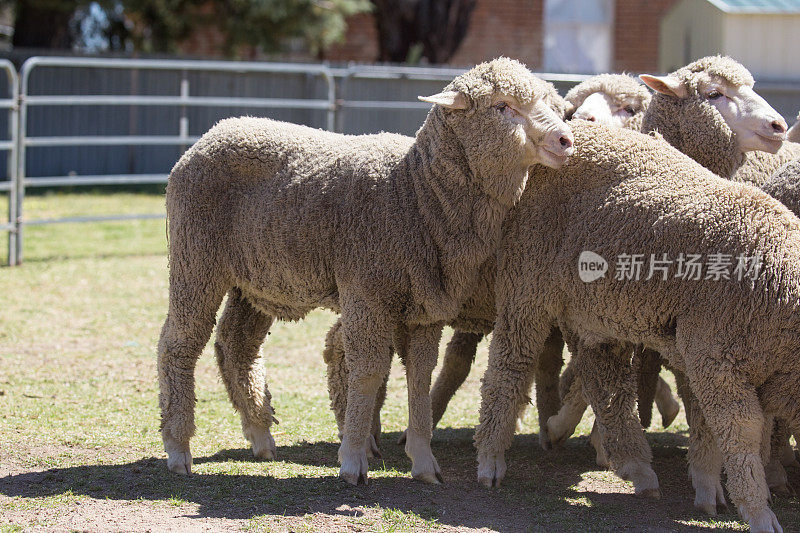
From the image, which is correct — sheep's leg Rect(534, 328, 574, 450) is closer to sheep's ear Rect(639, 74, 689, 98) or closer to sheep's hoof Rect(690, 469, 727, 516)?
sheep's hoof Rect(690, 469, 727, 516)

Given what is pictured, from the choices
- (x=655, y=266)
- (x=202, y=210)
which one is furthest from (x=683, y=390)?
(x=202, y=210)

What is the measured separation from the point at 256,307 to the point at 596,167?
1.99 metres

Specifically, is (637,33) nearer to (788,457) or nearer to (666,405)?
(666,405)

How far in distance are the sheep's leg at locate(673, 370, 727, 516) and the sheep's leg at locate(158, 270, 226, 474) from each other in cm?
255

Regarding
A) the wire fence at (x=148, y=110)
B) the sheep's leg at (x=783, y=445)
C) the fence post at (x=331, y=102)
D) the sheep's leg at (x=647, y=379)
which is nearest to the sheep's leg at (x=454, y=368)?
the sheep's leg at (x=647, y=379)

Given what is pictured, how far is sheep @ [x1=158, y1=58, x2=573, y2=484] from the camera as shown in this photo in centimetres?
486

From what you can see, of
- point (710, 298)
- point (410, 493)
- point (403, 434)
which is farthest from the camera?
point (403, 434)

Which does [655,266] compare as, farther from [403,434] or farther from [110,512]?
[110,512]

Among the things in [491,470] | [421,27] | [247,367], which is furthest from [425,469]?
[421,27]

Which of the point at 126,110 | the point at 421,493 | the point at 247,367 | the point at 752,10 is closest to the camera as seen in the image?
the point at 421,493

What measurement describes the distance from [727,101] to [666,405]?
6.61 ft

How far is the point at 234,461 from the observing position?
5.45 meters

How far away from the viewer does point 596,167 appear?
4.95m

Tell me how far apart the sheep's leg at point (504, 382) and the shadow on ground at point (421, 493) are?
169 mm
